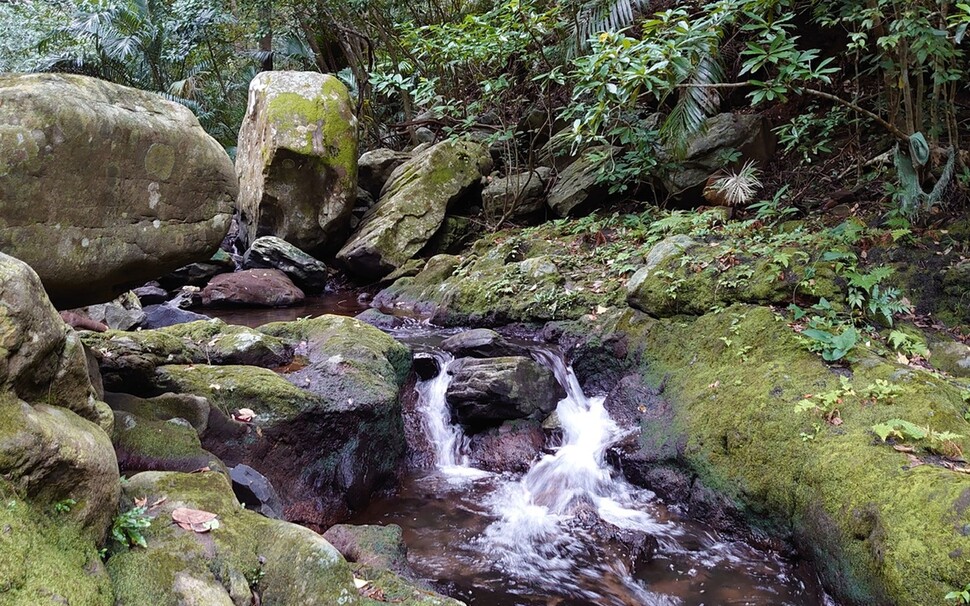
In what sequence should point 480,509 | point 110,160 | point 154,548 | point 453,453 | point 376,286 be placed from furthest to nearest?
point 376,286
point 453,453
point 480,509
point 110,160
point 154,548

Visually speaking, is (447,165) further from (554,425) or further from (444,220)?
(554,425)

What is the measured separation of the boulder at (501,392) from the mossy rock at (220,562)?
3.21 metres

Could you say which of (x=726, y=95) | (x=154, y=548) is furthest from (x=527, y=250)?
(x=154, y=548)

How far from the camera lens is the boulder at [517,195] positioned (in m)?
11.9

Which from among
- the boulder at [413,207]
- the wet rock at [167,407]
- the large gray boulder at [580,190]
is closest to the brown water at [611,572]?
the wet rock at [167,407]

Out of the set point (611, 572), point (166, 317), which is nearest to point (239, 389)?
point (611, 572)

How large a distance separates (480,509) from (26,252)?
140 inches

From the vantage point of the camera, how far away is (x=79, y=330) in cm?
432

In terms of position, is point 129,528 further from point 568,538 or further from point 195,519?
point 568,538

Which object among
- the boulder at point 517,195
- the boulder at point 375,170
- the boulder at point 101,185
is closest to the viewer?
the boulder at point 101,185

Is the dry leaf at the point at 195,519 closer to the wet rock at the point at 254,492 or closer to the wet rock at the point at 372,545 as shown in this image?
the wet rock at the point at 254,492

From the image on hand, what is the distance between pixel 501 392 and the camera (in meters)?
5.75

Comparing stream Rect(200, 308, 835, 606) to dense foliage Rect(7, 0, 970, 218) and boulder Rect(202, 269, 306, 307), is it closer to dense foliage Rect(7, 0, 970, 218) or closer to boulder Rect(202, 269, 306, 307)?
dense foliage Rect(7, 0, 970, 218)

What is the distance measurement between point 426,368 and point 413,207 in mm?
6115
